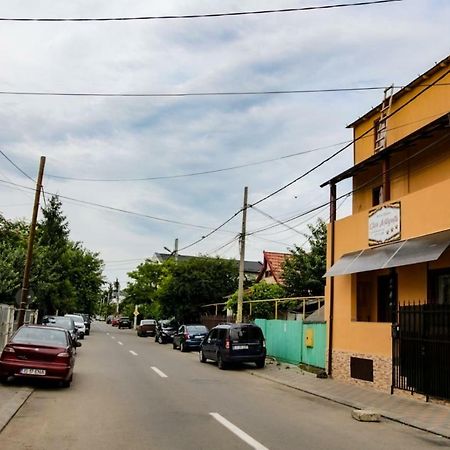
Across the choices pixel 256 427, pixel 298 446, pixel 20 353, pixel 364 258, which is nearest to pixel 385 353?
pixel 364 258

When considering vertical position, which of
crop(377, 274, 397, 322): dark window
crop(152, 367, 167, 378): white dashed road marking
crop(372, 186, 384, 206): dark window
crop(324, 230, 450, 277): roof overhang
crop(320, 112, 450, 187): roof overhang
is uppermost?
crop(320, 112, 450, 187): roof overhang

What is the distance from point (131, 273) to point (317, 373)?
134 feet

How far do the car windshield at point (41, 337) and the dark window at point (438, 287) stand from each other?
355 inches

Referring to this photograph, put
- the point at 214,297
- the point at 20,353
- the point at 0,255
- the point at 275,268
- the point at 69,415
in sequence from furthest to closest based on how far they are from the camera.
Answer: the point at 275,268 → the point at 214,297 → the point at 0,255 → the point at 20,353 → the point at 69,415

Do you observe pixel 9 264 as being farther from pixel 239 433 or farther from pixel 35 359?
pixel 239 433

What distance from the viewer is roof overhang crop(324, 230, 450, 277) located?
41.1 ft

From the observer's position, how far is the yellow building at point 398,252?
13.2 metres

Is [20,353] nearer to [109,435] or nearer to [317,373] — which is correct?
[109,435]

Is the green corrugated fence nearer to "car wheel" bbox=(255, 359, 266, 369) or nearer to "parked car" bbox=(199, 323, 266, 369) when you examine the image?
"car wheel" bbox=(255, 359, 266, 369)

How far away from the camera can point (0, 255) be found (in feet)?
93.5

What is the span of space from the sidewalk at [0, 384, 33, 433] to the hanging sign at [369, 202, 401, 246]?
957 cm

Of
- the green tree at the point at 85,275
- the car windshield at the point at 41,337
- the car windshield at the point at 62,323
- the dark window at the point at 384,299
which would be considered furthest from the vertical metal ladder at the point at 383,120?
the green tree at the point at 85,275

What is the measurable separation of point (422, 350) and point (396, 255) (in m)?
2.28

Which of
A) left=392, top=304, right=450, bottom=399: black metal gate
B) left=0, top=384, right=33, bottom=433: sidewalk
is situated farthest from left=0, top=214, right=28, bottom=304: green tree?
left=392, top=304, right=450, bottom=399: black metal gate
